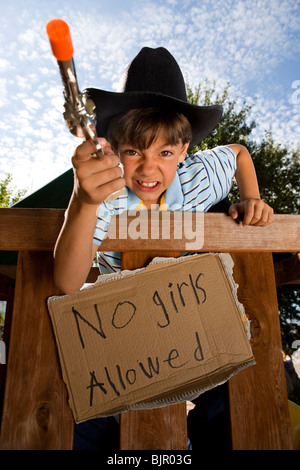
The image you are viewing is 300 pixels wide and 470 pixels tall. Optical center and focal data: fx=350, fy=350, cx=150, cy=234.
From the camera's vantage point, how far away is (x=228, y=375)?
3.51 feet

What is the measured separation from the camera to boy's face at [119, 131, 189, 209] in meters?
1.38

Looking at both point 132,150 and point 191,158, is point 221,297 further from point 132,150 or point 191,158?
point 191,158

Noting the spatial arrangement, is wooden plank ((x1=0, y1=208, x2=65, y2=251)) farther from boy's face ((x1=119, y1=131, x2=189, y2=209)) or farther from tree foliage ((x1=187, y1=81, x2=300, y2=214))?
tree foliage ((x1=187, y1=81, x2=300, y2=214))

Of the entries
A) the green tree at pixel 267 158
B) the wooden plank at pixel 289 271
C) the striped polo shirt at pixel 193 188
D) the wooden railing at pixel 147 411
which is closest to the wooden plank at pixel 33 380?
the wooden railing at pixel 147 411

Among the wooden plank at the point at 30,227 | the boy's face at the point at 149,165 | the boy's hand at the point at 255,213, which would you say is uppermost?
the boy's face at the point at 149,165

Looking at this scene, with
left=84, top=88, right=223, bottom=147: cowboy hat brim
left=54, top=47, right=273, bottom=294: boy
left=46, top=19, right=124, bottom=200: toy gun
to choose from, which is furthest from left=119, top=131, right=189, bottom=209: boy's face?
left=46, top=19, right=124, bottom=200: toy gun

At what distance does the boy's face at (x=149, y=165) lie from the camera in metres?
1.38

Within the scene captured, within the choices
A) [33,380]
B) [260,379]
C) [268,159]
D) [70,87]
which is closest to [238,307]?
[260,379]

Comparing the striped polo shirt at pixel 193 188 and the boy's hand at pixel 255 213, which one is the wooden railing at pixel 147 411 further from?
the striped polo shirt at pixel 193 188

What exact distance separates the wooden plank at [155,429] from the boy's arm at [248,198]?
0.63 metres

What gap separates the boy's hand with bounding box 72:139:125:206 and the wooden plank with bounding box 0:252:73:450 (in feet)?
1.46

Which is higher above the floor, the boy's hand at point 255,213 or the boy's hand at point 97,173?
the boy's hand at point 255,213

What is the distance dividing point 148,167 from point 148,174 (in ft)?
0.09
